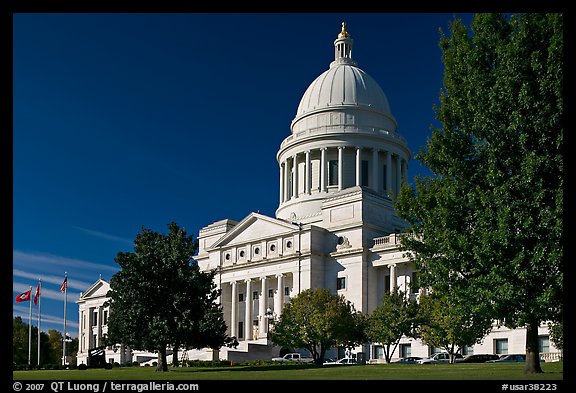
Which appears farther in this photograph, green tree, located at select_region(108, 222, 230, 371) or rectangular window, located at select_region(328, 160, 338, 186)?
rectangular window, located at select_region(328, 160, 338, 186)

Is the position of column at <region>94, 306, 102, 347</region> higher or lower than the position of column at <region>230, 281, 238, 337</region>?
lower

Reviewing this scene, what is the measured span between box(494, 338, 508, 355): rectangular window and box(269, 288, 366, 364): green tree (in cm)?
1389

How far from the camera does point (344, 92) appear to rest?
102125 mm

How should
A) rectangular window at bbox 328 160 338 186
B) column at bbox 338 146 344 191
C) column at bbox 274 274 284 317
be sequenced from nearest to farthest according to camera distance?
column at bbox 274 274 284 317
column at bbox 338 146 344 191
rectangular window at bbox 328 160 338 186

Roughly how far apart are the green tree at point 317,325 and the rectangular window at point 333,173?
3433cm

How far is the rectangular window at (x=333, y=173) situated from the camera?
97.6 metres

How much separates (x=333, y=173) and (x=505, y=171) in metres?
71.4

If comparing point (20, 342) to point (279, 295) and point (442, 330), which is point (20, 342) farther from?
point (442, 330)

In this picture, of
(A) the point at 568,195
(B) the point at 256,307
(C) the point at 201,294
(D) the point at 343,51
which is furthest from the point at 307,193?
(A) the point at 568,195

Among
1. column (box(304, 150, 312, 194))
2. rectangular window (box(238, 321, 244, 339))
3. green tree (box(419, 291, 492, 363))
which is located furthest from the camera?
column (box(304, 150, 312, 194))

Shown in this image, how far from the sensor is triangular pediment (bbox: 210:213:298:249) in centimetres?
8638

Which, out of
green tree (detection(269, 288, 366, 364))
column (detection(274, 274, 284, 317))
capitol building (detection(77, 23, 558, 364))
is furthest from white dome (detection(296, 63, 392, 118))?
green tree (detection(269, 288, 366, 364))

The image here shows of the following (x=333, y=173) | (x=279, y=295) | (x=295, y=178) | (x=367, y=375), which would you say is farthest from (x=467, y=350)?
(x=367, y=375)

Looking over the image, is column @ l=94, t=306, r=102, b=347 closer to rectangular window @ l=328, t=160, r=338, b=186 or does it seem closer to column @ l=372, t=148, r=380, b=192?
rectangular window @ l=328, t=160, r=338, b=186
